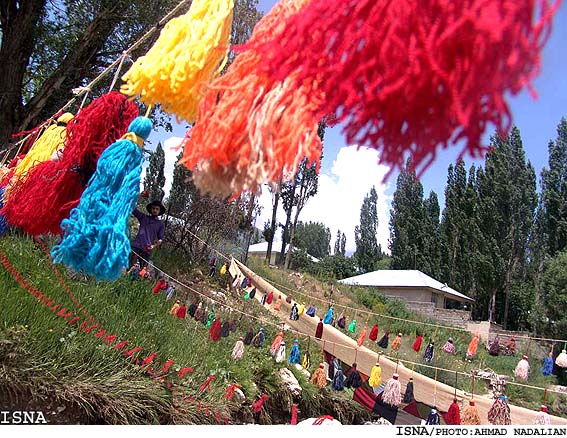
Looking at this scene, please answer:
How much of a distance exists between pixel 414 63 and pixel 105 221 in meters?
0.64

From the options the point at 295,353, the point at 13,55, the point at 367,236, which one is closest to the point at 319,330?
the point at 295,353

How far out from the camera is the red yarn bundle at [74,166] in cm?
121

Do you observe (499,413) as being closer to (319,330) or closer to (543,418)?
(543,418)

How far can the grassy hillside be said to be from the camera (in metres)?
2.55

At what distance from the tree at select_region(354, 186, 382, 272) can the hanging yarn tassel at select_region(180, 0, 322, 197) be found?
18568mm

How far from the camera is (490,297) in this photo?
1318cm

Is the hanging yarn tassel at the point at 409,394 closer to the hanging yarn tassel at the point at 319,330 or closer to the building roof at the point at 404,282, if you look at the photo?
the hanging yarn tassel at the point at 319,330

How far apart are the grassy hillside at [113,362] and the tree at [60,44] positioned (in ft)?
2.92

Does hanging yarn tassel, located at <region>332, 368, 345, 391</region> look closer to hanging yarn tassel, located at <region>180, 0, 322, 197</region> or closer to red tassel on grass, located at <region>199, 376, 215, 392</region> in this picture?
red tassel on grass, located at <region>199, 376, 215, 392</region>

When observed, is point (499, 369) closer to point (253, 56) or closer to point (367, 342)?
point (367, 342)

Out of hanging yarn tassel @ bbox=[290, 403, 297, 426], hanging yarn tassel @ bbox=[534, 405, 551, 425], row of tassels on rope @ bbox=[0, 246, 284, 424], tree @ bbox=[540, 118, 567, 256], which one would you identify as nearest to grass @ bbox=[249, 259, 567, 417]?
hanging yarn tassel @ bbox=[290, 403, 297, 426]

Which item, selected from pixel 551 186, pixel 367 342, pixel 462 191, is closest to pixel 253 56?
pixel 367 342

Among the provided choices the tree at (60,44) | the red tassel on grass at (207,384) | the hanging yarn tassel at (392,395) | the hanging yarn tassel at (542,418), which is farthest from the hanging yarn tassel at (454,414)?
the tree at (60,44)

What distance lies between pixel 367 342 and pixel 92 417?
129 inches
